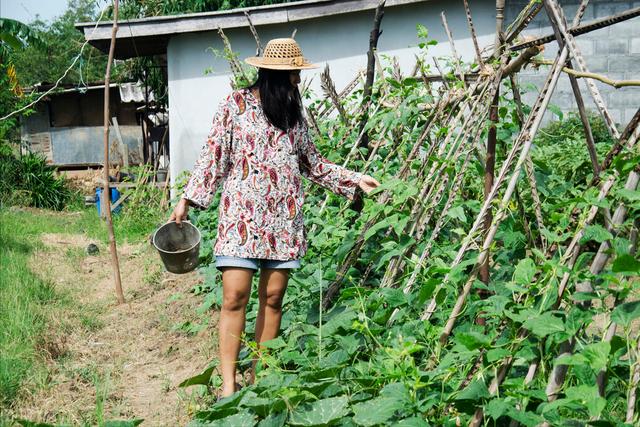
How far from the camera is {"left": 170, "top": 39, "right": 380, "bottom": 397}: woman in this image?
3.82m

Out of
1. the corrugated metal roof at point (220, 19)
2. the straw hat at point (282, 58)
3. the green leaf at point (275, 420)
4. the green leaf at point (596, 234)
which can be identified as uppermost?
the corrugated metal roof at point (220, 19)

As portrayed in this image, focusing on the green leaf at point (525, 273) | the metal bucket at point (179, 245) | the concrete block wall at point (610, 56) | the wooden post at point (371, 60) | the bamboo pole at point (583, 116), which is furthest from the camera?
the concrete block wall at point (610, 56)

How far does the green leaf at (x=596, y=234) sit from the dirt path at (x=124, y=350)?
2145 mm

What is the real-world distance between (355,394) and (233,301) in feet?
3.40

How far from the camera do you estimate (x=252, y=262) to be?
12.7ft

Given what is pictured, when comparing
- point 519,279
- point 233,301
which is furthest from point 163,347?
point 519,279

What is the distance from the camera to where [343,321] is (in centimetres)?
348

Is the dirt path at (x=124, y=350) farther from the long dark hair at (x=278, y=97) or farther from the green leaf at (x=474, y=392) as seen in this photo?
the green leaf at (x=474, y=392)

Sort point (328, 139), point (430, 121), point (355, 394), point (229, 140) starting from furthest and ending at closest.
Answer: point (328, 139), point (430, 121), point (229, 140), point (355, 394)

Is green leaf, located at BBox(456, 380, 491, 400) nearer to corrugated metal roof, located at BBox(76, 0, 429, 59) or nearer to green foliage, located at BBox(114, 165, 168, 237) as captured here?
corrugated metal roof, located at BBox(76, 0, 429, 59)

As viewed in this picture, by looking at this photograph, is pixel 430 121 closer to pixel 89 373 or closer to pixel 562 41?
pixel 562 41

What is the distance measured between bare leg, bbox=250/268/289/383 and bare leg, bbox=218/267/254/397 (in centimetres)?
9

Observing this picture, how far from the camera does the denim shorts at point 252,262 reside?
3822mm

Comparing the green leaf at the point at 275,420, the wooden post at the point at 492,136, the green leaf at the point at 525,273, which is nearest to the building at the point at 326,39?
the wooden post at the point at 492,136
